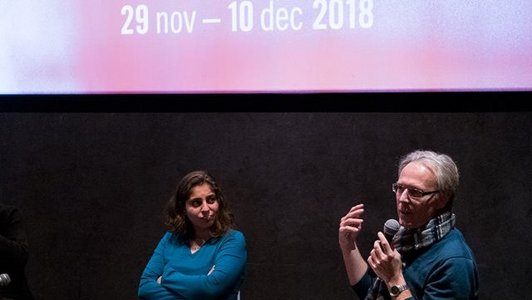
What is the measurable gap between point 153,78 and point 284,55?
728mm

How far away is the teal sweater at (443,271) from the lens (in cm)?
237

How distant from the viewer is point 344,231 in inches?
109

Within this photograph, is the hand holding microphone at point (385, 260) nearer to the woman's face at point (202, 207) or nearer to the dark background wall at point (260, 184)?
the woman's face at point (202, 207)

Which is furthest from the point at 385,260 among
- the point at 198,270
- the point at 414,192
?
the point at 198,270

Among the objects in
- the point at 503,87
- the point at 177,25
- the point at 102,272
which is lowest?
the point at 102,272

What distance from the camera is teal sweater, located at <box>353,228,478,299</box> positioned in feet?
7.79

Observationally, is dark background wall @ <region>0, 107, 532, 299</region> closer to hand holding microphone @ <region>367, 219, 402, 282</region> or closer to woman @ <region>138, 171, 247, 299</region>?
woman @ <region>138, 171, 247, 299</region>

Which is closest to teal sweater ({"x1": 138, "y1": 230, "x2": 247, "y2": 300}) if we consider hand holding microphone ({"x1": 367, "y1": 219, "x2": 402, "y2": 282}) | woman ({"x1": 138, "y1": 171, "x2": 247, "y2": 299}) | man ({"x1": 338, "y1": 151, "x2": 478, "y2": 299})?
woman ({"x1": 138, "y1": 171, "x2": 247, "y2": 299})

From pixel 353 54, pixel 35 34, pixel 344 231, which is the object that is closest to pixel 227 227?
pixel 344 231

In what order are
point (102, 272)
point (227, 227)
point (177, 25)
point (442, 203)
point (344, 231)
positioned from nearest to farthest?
point (442, 203), point (344, 231), point (227, 227), point (177, 25), point (102, 272)

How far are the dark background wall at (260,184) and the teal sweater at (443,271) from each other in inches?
59.5

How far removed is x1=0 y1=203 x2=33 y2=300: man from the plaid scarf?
68.8 inches

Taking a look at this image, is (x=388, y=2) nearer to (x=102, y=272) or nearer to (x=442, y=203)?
(x=442, y=203)

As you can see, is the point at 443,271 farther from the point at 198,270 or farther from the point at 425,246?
the point at 198,270
